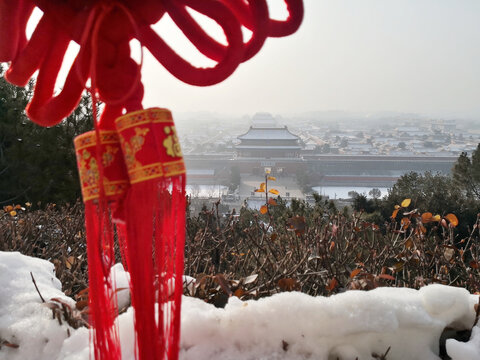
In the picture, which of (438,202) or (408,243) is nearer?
(408,243)

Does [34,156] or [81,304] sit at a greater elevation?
[81,304]

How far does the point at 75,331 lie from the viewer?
877 millimetres

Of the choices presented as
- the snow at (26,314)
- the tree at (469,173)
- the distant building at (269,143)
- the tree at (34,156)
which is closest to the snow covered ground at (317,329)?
the snow at (26,314)

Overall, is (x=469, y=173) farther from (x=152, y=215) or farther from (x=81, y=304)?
(x=152, y=215)

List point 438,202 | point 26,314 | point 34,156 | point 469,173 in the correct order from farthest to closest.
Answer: point 469,173 → point 438,202 → point 34,156 → point 26,314

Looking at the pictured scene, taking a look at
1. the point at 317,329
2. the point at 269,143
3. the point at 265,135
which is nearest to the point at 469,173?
the point at 317,329

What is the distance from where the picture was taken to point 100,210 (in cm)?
56

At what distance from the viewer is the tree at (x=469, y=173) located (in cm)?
780

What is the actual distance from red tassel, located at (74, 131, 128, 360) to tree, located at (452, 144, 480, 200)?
8.04 meters

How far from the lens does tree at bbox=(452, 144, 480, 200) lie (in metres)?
7.80

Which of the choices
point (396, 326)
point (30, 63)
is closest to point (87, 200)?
point (30, 63)

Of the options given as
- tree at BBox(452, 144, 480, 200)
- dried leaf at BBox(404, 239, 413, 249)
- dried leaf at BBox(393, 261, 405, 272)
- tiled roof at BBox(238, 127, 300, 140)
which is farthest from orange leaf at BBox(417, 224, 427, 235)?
tiled roof at BBox(238, 127, 300, 140)

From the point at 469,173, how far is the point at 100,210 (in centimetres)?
838

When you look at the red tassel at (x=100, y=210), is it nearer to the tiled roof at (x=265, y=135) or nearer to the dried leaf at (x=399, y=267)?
the dried leaf at (x=399, y=267)
